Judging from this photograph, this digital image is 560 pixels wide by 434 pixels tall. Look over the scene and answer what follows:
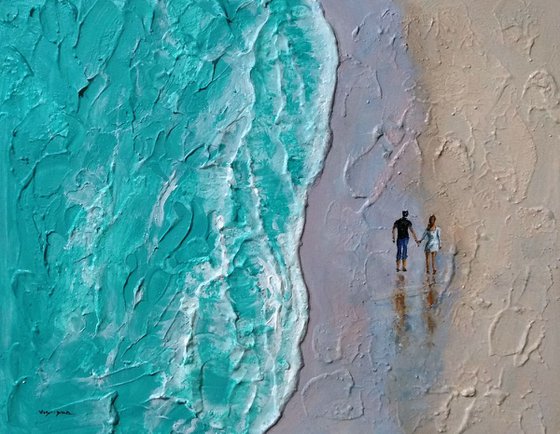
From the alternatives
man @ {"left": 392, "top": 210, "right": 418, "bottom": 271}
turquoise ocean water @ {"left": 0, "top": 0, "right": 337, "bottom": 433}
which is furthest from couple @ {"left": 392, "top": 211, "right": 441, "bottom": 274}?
turquoise ocean water @ {"left": 0, "top": 0, "right": 337, "bottom": 433}

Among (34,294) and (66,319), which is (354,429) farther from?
(34,294)

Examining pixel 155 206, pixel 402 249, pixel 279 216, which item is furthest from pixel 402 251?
pixel 155 206

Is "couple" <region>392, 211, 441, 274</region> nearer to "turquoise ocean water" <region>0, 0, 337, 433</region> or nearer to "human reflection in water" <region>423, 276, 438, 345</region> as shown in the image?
"human reflection in water" <region>423, 276, 438, 345</region>

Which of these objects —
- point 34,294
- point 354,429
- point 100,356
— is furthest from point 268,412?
point 34,294

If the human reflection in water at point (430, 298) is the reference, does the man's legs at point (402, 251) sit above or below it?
above
